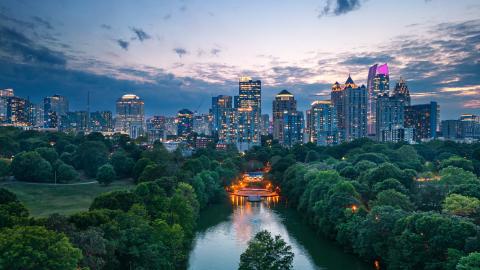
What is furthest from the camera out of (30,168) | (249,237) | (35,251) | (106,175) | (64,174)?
(64,174)

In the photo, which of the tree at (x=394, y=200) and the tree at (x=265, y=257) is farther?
the tree at (x=394, y=200)

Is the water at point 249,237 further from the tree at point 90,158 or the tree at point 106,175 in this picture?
the tree at point 90,158

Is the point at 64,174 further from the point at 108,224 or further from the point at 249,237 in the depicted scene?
the point at 108,224

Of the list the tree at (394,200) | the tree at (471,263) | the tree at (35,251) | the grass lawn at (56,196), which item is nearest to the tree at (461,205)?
the tree at (394,200)

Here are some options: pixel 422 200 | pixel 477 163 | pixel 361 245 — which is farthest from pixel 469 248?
pixel 477 163

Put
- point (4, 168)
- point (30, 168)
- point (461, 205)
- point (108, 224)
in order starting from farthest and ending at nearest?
point (30, 168), point (4, 168), point (461, 205), point (108, 224)

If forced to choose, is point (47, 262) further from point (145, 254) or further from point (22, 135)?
point (22, 135)

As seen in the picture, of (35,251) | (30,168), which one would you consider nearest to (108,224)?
(35,251)
